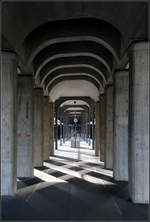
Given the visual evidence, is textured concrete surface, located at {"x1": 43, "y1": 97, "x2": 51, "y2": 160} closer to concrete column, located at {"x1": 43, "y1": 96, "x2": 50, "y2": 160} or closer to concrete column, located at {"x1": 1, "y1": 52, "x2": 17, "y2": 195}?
concrete column, located at {"x1": 43, "y1": 96, "x2": 50, "y2": 160}

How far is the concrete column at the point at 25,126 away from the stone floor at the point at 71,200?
2.06 ft

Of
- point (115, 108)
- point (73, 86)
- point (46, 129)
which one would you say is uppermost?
point (73, 86)

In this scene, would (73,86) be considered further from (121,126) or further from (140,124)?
(140,124)

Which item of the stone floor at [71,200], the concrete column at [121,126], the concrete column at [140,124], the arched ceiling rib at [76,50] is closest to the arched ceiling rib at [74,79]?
the arched ceiling rib at [76,50]

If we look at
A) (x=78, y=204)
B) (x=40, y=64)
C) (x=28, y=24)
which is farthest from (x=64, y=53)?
(x=78, y=204)

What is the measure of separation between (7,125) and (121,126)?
4.77 meters

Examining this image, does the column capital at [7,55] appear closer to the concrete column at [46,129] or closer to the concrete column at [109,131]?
the concrete column at [109,131]

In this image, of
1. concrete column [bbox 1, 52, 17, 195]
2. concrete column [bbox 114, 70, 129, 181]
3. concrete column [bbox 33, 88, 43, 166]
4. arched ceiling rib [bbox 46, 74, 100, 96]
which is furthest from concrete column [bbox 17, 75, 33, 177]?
arched ceiling rib [bbox 46, 74, 100, 96]

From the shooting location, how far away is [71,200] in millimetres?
6090

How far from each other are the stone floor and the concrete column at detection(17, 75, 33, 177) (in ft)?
2.06

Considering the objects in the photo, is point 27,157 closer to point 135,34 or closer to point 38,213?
point 38,213

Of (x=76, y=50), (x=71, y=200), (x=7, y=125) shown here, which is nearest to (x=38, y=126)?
(x=7, y=125)

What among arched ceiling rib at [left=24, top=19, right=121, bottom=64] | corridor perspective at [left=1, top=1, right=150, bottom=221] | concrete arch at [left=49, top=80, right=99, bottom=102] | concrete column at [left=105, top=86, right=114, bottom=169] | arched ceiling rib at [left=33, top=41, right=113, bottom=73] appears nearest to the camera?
corridor perspective at [left=1, top=1, right=150, bottom=221]

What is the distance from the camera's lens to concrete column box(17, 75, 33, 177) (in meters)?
8.81
